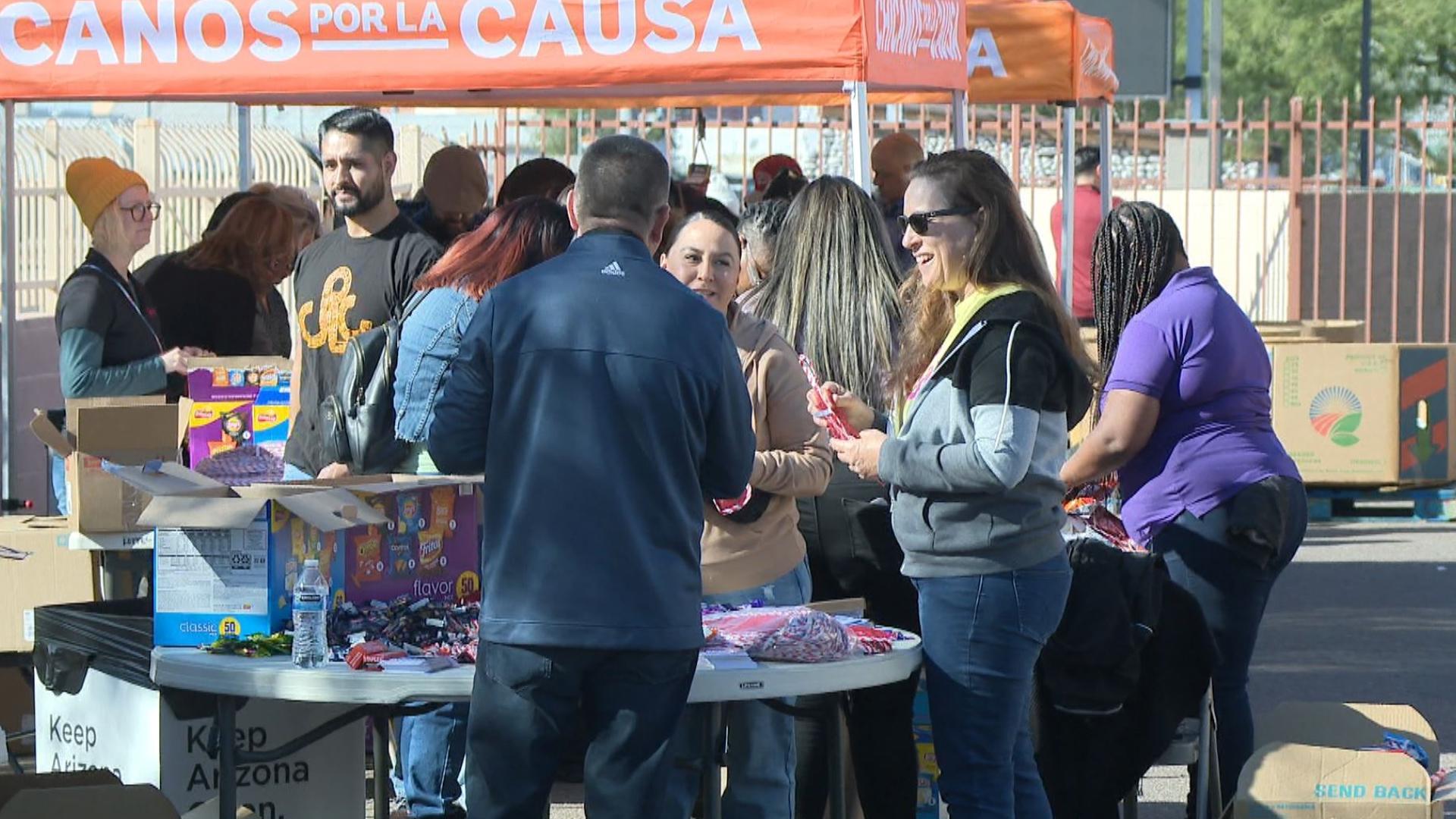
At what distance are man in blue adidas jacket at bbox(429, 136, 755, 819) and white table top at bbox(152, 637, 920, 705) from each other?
0.30 meters

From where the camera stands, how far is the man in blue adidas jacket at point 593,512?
138 inches

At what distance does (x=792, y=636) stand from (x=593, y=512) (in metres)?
0.76

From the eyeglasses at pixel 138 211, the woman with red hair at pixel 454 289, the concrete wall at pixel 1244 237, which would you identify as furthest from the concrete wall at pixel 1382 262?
the woman with red hair at pixel 454 289

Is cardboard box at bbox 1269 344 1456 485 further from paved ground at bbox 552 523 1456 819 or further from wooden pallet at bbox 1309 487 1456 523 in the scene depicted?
paved ground at bbox 552 523 1456 819

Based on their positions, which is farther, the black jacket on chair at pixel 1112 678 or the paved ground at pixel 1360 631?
the paved ground at pixel 1360 631

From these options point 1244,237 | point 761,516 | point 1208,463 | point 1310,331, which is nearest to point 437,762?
point 761,516

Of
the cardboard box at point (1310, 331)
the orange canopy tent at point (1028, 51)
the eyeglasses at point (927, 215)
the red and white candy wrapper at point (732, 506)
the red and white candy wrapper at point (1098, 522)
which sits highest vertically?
the orange canopy tent at point (1028, 51)

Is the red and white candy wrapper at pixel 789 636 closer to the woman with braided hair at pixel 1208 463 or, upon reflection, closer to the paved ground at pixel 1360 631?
the woman with braided hair at pixel 1208 463

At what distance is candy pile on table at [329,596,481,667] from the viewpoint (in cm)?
409

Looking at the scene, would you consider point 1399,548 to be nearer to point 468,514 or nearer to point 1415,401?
point 1415,401

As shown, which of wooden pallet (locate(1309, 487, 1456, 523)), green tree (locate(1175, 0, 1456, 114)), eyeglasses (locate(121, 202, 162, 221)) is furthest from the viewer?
green tree (locate(1175, 0, 1456, 114))

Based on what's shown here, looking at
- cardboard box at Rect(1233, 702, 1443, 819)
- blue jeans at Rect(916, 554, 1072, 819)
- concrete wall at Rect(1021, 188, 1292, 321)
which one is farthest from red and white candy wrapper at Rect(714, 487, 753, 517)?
concrete wall at Rect(1021, 188, 1292, 321)

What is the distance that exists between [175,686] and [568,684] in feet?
3.28

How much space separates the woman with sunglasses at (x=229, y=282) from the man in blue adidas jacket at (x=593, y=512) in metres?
3.72
